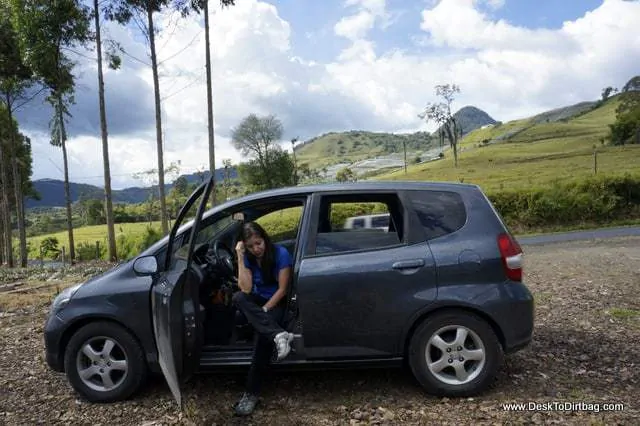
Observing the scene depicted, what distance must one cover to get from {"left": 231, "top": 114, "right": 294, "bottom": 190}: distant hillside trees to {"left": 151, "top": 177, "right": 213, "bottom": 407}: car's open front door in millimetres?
60589

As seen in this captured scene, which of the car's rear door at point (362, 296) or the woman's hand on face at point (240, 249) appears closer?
the car's rear door at point (362, 296)

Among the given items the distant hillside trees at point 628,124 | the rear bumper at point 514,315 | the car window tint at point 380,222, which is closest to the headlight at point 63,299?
the car window tint at point 380,222

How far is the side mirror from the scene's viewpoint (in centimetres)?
419

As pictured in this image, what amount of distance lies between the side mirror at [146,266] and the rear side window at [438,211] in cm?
217

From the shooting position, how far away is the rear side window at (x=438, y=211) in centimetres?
426

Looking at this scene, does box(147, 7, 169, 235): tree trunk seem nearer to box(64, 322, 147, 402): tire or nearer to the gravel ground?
the gravel ground

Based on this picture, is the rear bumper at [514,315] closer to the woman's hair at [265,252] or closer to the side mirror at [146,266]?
the woman's hair at [265,252]

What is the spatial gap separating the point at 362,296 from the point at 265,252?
868mm

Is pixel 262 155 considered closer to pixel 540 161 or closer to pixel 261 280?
pixel 540 161

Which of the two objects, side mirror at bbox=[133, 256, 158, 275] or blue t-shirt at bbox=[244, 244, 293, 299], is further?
blue t-shirt at bbox=[244, 244, 293, 299]

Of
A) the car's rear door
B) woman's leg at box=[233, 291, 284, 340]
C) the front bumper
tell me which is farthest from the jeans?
the front bumper

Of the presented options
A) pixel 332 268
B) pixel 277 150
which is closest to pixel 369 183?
pixel 332 268

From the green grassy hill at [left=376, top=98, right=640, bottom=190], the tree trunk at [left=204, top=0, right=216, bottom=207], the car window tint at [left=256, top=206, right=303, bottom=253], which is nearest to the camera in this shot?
the car window tint at [left=256, top=206, right=303, bottom=253]

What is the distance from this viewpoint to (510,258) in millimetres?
4109
